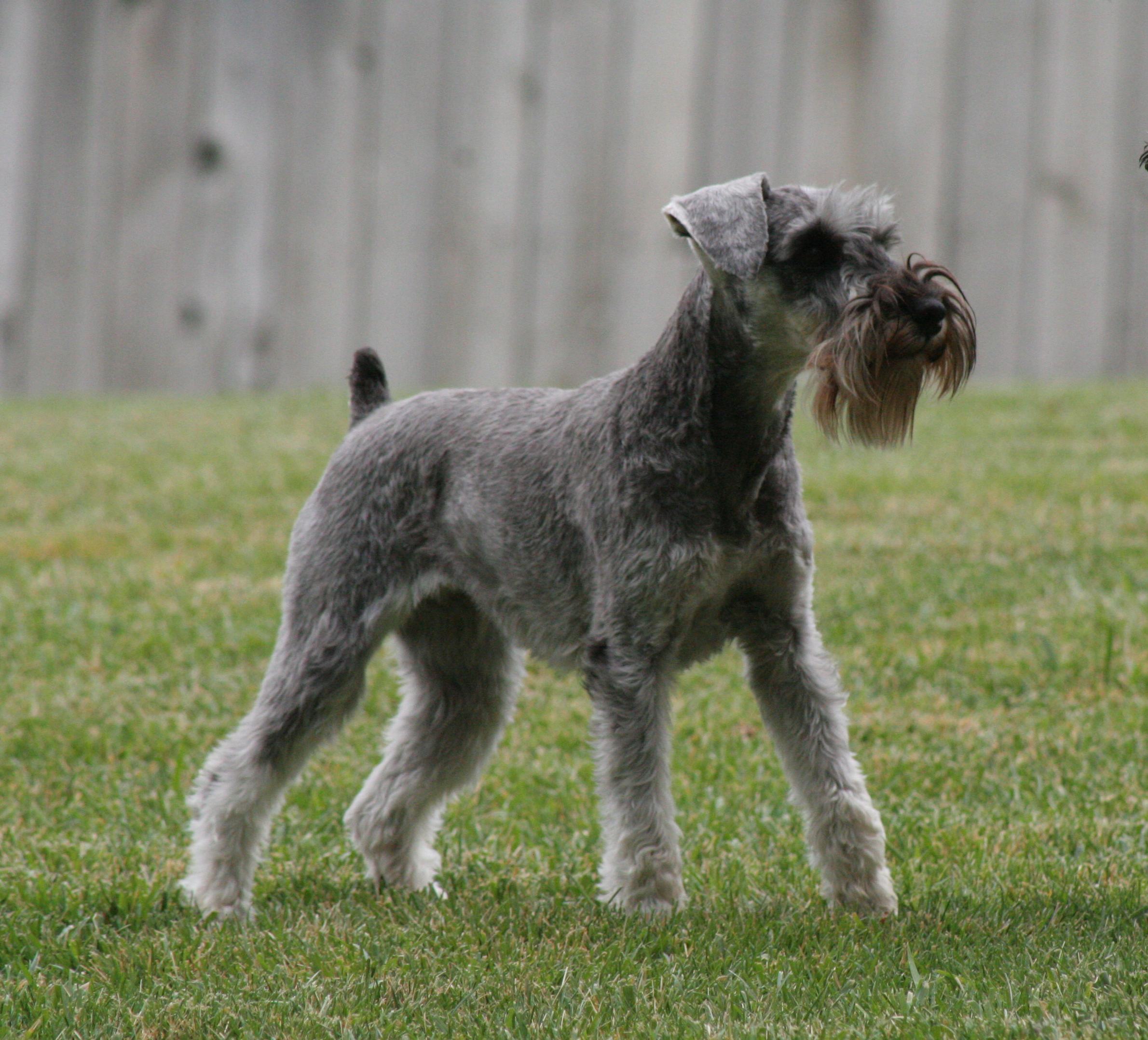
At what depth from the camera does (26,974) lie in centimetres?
385

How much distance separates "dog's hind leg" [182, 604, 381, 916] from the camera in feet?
14.8

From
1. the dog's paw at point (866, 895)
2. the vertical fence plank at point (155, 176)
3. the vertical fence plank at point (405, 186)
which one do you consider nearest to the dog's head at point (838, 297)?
the dog's paw at point (866, 895)

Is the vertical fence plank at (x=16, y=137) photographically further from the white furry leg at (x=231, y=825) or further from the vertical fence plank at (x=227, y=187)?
the white furry leg at (x=231, y=825)

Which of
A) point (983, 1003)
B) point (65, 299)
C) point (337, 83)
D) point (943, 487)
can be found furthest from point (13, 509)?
point (983, 1003)

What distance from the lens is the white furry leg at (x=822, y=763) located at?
164 inches

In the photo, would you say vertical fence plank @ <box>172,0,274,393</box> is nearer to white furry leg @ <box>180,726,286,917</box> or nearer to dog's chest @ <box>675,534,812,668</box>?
white furry leg @ <box>180,726,286,917</box>

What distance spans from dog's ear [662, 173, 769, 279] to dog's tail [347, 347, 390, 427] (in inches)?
52.1

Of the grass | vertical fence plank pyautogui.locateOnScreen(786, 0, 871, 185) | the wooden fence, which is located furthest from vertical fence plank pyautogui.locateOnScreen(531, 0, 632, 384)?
the grass

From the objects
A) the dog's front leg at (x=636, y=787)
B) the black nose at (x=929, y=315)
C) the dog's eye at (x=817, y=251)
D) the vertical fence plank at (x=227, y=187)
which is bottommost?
the dog's front leg at (x=636, y=787)

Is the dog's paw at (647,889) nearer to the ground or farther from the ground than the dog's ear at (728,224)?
nearer to the ground

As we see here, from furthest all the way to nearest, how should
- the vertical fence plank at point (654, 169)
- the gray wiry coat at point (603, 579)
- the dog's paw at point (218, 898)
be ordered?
1. the vertical fence plank at point (654, 169)
2. the dog's paw at point (218, 898)
3. the gray wiry coat at point (603, 579)

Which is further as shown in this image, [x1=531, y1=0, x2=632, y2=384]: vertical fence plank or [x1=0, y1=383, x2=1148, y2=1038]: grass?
[x1=531, y1=0, x2=632, y2=384]: vertical fence plank

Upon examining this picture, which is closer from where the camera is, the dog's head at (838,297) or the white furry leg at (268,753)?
the dog's head at (838,297)

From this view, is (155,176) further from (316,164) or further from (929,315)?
(929,315)
